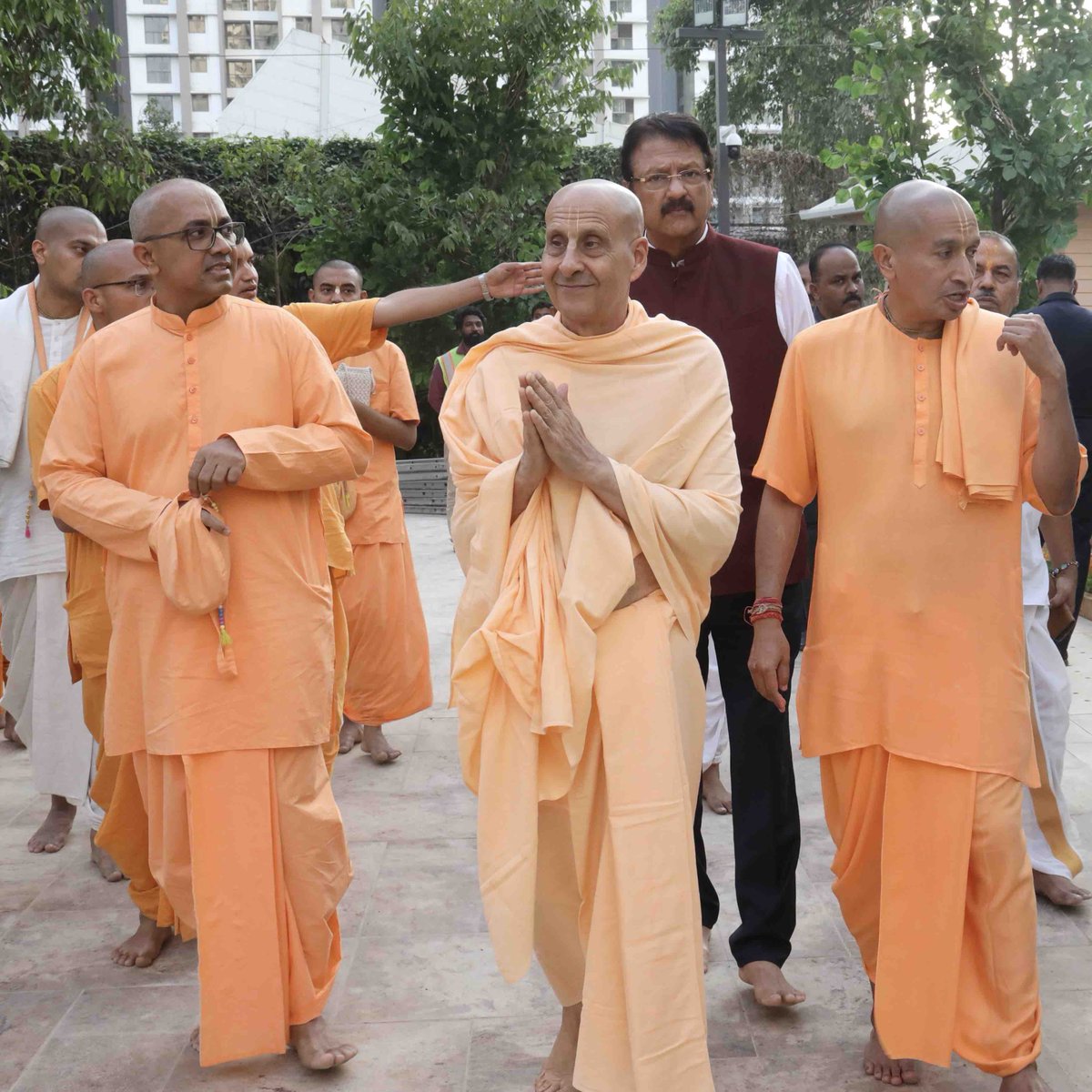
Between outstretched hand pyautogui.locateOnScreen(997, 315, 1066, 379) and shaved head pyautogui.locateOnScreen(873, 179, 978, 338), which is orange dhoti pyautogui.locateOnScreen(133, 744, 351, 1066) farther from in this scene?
outstretched hand pyautogui.locateOnScreen(997, 315, 1066, 379)

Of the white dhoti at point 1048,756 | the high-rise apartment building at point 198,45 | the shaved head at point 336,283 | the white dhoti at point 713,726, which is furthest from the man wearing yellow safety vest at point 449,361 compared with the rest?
the high-rise apartment building at point 198,45

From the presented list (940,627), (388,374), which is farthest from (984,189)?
(940,627)

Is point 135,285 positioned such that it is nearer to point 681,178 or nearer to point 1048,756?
point 681,178

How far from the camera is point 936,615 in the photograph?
11.6ft

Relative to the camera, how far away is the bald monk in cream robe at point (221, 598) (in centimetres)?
374

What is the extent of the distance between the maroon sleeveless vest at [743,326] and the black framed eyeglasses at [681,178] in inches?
6.8

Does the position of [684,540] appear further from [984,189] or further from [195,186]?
[984,189]

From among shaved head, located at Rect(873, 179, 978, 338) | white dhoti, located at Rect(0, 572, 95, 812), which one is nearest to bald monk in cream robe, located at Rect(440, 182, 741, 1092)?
shaved head, located at Rect(873, 179, 978, 338)

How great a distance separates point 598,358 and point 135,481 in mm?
1400

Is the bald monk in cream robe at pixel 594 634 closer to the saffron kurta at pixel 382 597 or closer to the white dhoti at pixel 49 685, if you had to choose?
the white dhoti at pixel 49 685

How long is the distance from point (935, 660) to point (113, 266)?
3.26 m

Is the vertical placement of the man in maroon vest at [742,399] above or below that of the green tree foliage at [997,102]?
below

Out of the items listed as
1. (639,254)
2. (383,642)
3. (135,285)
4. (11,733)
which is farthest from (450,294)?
(11,733)

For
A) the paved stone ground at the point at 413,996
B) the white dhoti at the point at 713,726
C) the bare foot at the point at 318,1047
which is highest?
the white dhoti at the point at 713,726
